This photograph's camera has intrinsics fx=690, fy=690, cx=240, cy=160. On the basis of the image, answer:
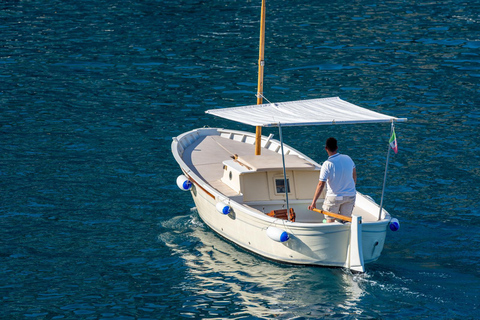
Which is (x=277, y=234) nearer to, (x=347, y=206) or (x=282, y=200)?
(x=347, y=206)

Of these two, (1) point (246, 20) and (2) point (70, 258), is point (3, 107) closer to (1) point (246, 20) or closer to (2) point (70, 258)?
(2) point (70, 258)

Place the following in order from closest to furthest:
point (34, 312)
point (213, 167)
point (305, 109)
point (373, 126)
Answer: point (34, 312)
point (305, 109)
point (213, 167)
point (373, 126)

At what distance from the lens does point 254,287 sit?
14.0 m

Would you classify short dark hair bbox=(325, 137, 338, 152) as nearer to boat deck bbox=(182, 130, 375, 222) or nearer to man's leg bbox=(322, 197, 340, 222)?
man's leg bbox=(322, 197, 340, 222)

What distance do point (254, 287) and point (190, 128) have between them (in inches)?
438

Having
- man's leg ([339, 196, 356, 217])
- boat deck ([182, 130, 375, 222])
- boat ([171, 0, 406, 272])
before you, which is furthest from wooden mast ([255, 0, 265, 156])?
man's leg ([339, 196, 356, 217])

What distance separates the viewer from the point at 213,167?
18.3m

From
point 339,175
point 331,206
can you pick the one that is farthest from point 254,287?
point 339,175

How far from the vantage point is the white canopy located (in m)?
14.2

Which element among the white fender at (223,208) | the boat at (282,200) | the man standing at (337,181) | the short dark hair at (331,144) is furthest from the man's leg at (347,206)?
the white fender at (223,208)

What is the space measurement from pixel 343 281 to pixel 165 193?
22.9 ft

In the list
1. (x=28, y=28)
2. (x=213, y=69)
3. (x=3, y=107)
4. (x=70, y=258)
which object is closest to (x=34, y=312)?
(x=70, y=258)

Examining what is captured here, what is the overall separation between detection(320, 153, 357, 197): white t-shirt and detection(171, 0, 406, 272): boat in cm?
57

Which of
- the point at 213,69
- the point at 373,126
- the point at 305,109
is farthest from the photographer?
the point at 213,69
